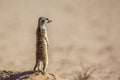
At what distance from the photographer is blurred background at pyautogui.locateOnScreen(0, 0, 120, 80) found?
17.0 m

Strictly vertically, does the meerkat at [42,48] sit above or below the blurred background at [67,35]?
below

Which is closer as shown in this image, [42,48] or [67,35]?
[42,48]

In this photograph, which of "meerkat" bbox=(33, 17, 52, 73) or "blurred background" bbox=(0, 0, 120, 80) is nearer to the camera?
"meerkat" bbox=(33, 17, 52, 73)

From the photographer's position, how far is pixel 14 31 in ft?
68.8

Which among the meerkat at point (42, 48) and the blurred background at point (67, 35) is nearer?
the meerkat at point (42, 48)

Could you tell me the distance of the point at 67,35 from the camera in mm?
20938

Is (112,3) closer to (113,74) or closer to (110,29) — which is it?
(110,29)

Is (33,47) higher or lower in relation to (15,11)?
lower

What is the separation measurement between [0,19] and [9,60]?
5409 mm

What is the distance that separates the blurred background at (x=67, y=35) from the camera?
16969mm

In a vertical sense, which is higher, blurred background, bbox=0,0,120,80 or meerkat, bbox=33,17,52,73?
blurred background, bbox=0,0,120,80

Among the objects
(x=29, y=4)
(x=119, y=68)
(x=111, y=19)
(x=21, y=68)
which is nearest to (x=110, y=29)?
(x=111, y=19)

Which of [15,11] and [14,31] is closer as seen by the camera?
[14,31]

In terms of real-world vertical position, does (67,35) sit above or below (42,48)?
above
